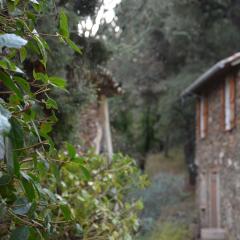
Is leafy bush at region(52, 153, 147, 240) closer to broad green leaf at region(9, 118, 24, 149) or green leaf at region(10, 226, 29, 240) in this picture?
green leaf at region(10, 226, 29, 240)

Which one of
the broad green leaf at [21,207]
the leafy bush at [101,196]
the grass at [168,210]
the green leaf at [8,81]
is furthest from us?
the grass at [168,210]

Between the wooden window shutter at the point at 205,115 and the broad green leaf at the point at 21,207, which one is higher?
the wooden window shutter at the point at 205,115

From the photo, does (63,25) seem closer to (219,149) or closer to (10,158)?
(10,158)

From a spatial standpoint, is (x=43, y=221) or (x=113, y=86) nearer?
(x=43, y=221)

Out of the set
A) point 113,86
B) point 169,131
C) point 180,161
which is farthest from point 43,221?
point 180,161

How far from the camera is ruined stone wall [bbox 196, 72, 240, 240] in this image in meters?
10.4

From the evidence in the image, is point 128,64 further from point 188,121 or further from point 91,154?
point 91,154

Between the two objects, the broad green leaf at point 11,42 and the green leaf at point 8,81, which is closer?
the broad green leaf at point 11,42

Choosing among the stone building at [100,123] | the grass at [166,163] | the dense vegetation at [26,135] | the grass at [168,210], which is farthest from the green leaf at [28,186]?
the grass at [166,163]

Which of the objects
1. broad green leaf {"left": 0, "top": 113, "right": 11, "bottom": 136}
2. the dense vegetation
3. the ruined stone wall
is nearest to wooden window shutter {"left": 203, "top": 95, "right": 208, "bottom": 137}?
the ruined stone wall

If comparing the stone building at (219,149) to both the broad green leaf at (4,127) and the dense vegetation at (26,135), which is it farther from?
the broad green leaf at (4,127)

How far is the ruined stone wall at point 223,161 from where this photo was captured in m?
10.4

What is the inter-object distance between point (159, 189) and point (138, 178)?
11.2m

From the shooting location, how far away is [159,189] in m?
17.1
